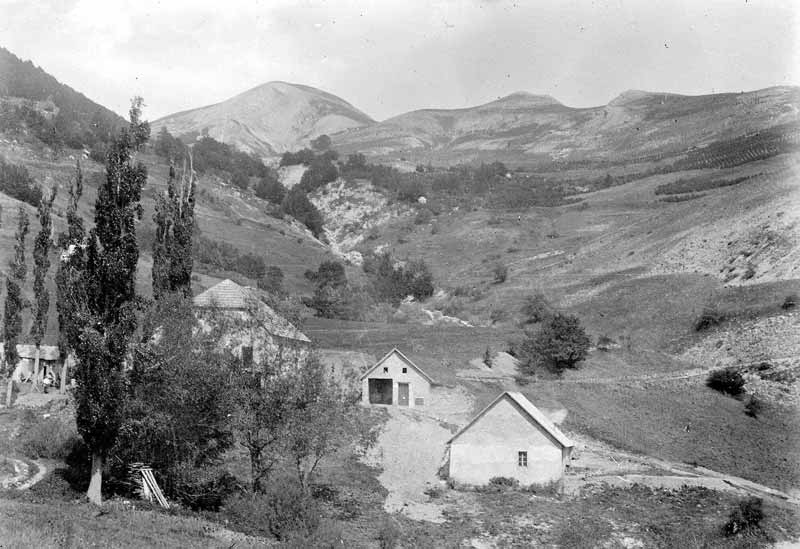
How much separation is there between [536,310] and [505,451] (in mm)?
40757

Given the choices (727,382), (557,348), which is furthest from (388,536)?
(727,382)

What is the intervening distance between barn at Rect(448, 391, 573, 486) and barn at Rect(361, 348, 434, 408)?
10610 millimetres

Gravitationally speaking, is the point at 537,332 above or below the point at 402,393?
above

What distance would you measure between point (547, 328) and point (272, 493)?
124ft

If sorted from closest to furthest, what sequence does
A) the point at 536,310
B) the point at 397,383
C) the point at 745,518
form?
the point at 745,518 < the point at 397,383 < the point at 536,310

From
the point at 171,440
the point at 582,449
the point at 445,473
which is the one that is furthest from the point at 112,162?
the point at 582,449

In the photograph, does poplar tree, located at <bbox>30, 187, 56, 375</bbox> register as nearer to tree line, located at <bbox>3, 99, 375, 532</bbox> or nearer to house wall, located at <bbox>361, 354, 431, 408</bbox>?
tree line, located at <bbox>3, 99, 375, 532</bbox>

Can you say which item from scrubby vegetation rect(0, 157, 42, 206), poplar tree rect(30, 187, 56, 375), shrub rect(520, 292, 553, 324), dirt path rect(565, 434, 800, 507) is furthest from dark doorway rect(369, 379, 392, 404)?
scrubby vegetation rect(0, 157, 42, 206)

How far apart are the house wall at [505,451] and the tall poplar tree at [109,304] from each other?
16.7 meters

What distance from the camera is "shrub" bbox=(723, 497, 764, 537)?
A: 103 feet

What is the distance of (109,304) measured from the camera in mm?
25297

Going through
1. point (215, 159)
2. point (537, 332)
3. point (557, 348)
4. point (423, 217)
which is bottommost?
point (557, 348)

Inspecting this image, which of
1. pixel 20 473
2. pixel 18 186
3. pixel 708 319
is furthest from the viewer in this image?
pixel 18 186

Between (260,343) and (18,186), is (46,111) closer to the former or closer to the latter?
(18,186)
